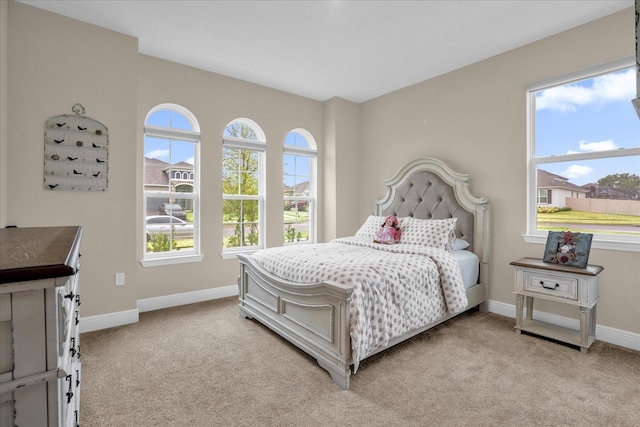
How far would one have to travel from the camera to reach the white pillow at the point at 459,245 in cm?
325

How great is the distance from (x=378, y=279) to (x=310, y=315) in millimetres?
545

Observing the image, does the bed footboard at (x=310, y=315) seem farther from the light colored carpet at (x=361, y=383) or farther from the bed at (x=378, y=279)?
the light colored carpet at (x=361, y=383)

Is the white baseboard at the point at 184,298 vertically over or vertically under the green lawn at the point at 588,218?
under

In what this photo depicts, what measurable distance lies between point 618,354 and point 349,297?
2187 mm

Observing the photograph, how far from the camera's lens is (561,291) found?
250cm

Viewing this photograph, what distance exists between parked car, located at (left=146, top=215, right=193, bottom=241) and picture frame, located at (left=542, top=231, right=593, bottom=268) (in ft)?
11.8

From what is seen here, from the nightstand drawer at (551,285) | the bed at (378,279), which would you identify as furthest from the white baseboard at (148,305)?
the nightstand drawer at (551,285)

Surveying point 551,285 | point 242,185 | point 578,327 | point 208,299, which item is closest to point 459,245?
point 551,285

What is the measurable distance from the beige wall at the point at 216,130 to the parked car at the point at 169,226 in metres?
0.16

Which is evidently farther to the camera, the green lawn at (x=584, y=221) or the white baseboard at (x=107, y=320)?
the white baseboard at (x=107, y=320)

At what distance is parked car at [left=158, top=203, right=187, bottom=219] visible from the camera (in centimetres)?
357

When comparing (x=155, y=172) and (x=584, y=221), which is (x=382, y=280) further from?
(x=155, y=172)

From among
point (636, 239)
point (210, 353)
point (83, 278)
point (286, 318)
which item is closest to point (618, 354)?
point (636, 239)

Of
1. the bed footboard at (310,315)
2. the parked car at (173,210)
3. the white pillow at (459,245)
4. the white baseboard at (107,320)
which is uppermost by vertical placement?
the parked car at (173,210)
